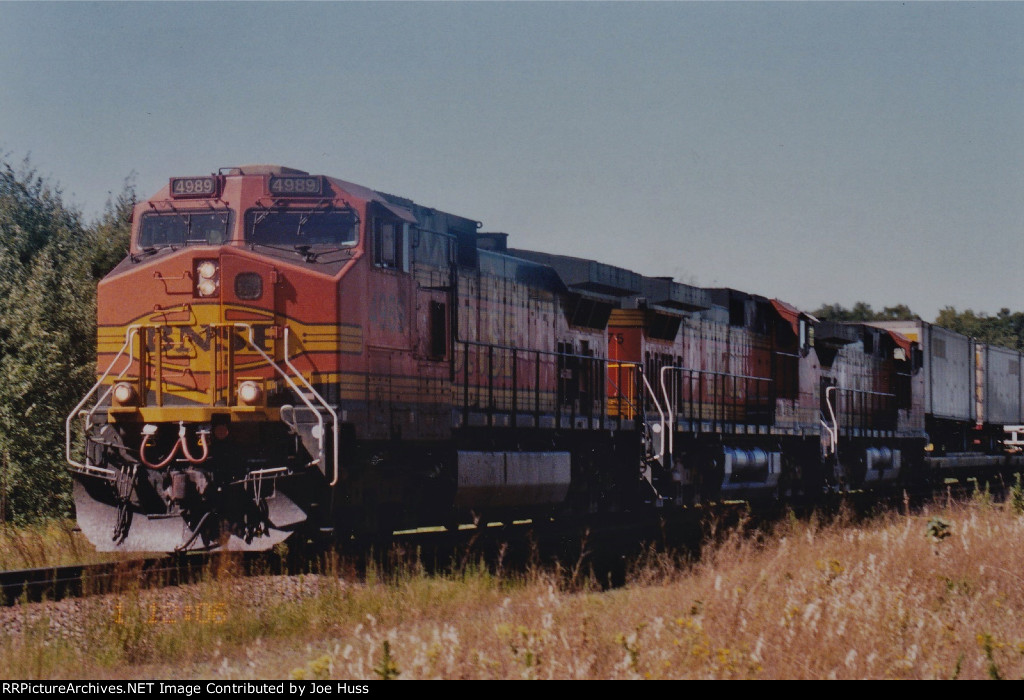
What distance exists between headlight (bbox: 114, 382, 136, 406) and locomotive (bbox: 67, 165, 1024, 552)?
0.02 m

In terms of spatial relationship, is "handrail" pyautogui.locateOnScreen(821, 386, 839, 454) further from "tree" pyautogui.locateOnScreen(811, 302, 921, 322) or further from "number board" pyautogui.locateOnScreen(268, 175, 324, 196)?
"tree" pyautogui.locateOnScreen(811, 302, 921, 322)

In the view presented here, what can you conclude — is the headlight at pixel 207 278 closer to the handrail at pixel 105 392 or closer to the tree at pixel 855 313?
the handrail at pixel 105 392

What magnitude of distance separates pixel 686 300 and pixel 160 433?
1009 centimetres

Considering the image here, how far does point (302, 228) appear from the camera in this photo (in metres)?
12.0

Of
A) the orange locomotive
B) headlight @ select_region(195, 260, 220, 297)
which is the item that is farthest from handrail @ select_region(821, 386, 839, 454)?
headlight @ select_region(195, 260, 220, 297)

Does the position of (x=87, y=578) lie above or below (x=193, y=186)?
below

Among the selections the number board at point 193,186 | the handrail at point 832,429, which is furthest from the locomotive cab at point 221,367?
the handrail at point 832,429

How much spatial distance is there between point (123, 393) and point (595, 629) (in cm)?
Answer: 594

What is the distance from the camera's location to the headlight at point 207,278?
11.7m

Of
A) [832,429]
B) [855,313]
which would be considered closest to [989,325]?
[855,313]

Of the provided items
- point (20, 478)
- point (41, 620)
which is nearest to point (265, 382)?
point (41, 620)

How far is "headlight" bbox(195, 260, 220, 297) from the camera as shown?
1168cm

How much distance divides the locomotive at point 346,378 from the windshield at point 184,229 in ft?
0.07
